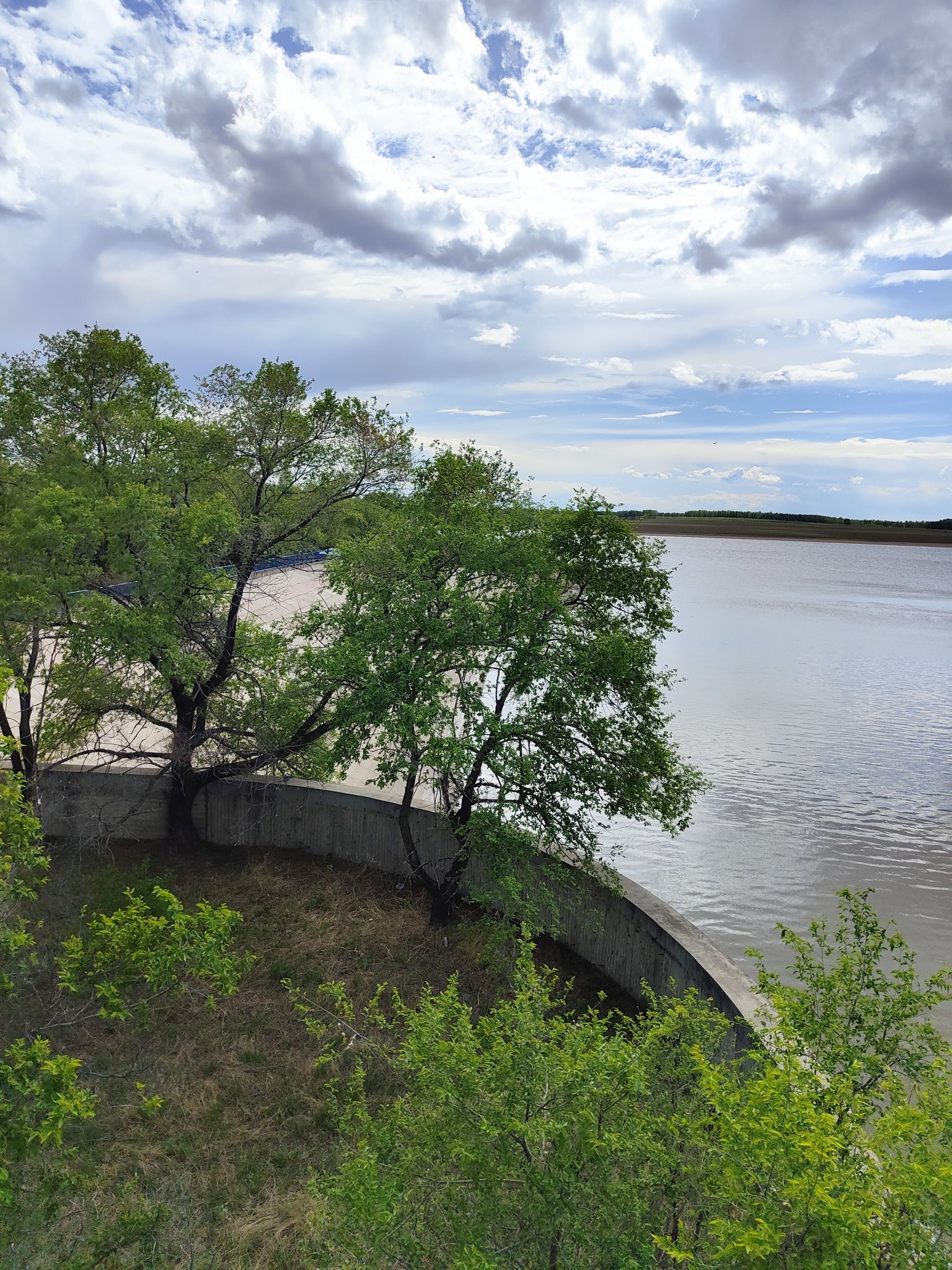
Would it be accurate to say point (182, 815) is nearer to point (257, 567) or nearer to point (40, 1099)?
point (257, 567)

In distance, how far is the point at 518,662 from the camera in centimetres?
1446

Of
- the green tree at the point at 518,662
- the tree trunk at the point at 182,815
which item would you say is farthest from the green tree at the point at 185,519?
the green tree at the point at 518,662

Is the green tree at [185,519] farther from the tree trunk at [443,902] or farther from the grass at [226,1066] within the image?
the tree trunk at [443,902]

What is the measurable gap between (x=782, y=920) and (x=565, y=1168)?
13.2 meters

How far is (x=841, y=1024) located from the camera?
7484 mm

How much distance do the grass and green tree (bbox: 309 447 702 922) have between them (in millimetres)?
1873

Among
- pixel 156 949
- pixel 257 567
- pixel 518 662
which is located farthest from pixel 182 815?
pixel 156 949

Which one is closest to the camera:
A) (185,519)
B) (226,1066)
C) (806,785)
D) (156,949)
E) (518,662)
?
(156,949)

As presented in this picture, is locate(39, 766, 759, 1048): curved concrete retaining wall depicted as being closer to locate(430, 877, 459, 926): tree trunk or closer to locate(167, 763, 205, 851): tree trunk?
locate(167, 763, 205, 851): tree trunk

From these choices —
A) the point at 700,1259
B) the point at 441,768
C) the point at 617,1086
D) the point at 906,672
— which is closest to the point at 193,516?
the point at 441,768

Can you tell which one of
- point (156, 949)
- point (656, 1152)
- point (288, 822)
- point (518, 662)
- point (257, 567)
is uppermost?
point (257, 567)

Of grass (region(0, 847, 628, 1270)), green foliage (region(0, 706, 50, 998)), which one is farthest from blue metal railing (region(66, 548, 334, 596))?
green foliage (region(0, 706, 50, 998))

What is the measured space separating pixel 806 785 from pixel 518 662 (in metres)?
15.3

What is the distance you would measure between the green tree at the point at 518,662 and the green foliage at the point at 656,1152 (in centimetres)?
640
